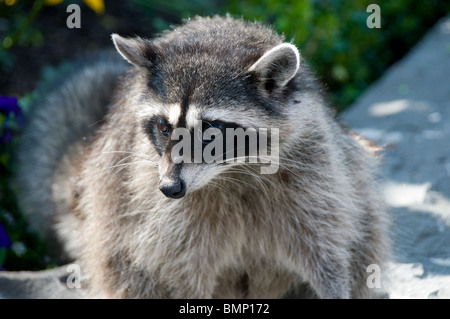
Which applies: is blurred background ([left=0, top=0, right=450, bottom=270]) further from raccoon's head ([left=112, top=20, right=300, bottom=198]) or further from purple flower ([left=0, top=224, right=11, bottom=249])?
raccoon's head ([left=112, top=20, right=300, bottom=198])

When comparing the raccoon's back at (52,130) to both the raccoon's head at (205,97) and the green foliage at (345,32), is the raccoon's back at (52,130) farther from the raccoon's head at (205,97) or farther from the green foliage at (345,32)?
the green foliage at (345,32)

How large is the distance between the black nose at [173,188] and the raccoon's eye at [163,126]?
1.02ft

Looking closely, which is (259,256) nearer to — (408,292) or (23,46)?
(408,292)

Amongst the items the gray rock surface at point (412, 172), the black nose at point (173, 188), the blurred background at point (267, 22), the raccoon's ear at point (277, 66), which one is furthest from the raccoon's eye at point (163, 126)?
the blurred background at point (267, 22)

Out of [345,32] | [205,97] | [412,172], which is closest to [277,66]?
[205,97]

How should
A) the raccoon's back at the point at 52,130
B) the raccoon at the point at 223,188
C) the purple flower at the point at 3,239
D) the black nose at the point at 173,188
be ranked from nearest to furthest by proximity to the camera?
the black nose at the point at 173,188
the raccoon at the point at 223,188
the purple flower at the point at 3,239
the raccoon's back at the point at 52,130

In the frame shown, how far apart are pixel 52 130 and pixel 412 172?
292 centimetres

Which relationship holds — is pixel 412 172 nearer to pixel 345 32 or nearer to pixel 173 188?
pixel 173 188

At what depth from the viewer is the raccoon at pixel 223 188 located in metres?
3.19

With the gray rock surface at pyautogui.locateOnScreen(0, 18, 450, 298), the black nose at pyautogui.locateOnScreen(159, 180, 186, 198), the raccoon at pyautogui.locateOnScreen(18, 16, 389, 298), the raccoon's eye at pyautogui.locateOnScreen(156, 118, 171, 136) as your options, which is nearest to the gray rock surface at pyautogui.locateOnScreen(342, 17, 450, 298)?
the gray rock surface at pyautogui.locateOnScreen(0, 18, 450, 298)

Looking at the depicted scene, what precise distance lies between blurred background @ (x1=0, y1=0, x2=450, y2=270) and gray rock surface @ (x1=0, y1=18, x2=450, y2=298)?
24.2 inches

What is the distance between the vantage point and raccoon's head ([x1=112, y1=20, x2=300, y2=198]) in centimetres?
311
